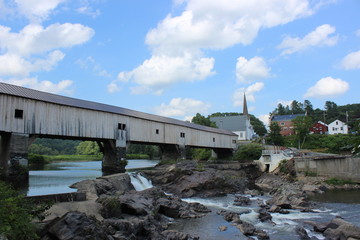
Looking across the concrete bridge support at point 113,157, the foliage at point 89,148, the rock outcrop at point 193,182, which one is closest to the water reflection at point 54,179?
the concrete bridge support at point 113,157

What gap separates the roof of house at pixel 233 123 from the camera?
62.4 meters

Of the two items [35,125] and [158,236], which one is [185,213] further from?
[35,125]

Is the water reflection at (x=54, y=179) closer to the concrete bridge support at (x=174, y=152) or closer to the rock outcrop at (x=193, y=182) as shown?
the concrete bridge support at (x=174, y=152)

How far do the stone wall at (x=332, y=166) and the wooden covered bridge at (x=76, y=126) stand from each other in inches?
495

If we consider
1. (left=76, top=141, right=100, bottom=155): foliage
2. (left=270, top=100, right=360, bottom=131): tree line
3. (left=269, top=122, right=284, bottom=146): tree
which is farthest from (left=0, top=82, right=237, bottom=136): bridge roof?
(left=270, top=100, right=360, bottom=131): tree line

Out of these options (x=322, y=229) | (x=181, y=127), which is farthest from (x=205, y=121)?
(x=322, y=229)

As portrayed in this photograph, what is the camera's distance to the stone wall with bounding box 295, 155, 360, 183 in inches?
1015

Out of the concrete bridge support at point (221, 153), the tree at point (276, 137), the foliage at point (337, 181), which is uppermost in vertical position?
the tree at point (276, 137)

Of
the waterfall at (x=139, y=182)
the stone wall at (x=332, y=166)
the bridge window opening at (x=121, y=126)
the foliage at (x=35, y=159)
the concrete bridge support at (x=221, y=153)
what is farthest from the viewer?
the concrete bridge support at (x=221, y=153)

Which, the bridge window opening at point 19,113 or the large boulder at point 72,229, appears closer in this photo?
the large boulder at point 72,229

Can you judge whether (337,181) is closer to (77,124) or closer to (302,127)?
(302,127)

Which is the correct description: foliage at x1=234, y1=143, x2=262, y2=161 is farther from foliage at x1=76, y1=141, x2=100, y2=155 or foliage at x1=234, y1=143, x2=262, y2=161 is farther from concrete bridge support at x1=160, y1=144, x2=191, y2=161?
foliage at x1=76, y1=141, x2=100, y2=155

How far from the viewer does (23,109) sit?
18516 millimetres

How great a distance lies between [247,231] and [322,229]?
316cm
